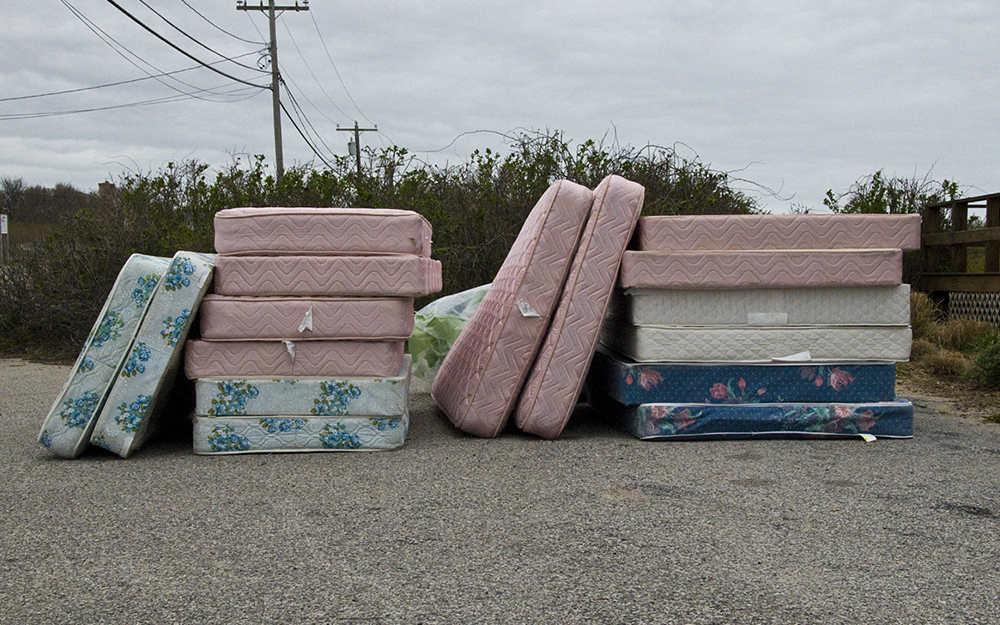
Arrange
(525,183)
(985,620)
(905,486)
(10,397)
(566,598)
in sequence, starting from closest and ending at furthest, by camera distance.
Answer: (985,620) → (566,598) → (905,486) → (10,397) → (525,183)

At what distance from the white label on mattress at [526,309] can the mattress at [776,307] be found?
1.52 feet

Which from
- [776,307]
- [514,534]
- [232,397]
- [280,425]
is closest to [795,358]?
[776,307]

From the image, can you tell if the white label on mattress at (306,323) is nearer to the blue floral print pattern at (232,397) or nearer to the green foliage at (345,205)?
the blue floral print pattern at (232,397)

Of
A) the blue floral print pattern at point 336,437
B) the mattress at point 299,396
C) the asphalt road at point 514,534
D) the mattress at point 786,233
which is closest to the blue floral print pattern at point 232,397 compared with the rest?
the mattress at point 299,396

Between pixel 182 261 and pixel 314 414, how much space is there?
0.82 meters

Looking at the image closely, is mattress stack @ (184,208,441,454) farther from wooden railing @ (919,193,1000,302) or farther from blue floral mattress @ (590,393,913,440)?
wooden railing @ (919,193,1000,302)

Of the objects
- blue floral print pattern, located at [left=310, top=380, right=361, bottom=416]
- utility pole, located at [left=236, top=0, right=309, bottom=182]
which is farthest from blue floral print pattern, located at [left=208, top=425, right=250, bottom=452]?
utility pole, located at [left=236, top=0, right=309, bottom=182]

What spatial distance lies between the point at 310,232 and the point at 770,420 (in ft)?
6.96

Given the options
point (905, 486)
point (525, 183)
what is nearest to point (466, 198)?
point (525, 183)

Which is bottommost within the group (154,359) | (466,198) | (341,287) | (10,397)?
(10,397)

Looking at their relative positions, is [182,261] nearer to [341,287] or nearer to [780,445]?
[341,287]

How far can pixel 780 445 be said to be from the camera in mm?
3545

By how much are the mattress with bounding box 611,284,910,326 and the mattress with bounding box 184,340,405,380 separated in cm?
115

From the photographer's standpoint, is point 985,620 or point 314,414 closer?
point 985,620
